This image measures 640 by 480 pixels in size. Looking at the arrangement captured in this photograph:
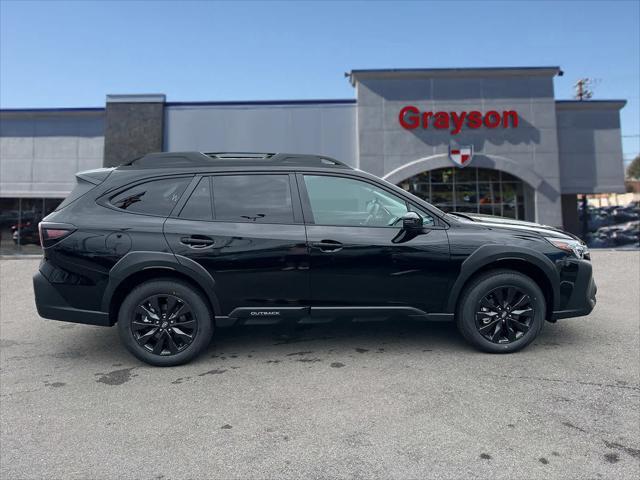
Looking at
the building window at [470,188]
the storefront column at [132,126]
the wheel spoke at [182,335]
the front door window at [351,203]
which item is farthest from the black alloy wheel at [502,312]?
the storefront column at [132,126]

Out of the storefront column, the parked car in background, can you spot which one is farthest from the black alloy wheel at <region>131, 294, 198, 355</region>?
the parked car in background

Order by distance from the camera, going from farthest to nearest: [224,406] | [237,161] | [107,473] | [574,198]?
[574,198] → [237,161] → [224,406] → [107,473]

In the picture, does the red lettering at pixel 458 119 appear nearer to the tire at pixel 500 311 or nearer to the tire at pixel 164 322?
the tire at pixel 500 311

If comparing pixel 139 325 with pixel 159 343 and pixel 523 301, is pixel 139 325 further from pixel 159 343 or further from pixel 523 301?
pixel 523 301

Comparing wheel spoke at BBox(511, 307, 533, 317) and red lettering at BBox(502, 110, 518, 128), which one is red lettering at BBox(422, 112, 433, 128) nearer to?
red lettering at BBox(502, 110, 518, 128)

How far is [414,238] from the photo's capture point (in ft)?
13.0

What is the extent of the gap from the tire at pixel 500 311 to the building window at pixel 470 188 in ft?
36.5

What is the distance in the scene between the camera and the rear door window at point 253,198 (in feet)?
13.0

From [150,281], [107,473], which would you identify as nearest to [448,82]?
[150,281]

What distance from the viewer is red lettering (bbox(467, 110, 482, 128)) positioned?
14430 millimetres

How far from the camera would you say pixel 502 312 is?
13.1 feet

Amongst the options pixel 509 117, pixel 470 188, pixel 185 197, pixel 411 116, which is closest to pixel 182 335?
pixel 185 197

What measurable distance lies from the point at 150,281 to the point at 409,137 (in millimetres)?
12227

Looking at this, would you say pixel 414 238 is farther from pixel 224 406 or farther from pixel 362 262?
pixel 224 406
